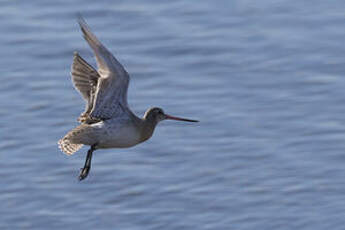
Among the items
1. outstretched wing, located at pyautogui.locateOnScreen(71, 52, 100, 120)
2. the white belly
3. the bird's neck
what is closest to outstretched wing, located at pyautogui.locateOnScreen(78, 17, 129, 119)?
the white belly

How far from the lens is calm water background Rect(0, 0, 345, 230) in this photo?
14.4 meters

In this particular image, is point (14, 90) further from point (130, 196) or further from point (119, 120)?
point (119, 120)

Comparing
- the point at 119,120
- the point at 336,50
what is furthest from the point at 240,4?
the point at 119,120

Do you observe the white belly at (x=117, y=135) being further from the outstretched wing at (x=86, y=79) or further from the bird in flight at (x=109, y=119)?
the outstretched wing at (x=86, y=79)

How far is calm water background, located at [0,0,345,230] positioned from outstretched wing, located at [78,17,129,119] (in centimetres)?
264

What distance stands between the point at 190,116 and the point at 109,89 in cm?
407

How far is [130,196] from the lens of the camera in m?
14.6

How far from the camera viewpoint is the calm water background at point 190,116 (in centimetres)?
1445

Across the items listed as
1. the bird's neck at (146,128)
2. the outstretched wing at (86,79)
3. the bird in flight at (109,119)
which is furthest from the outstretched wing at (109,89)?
the outstretched wing at (86,79)

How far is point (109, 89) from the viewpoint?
11.6 meters

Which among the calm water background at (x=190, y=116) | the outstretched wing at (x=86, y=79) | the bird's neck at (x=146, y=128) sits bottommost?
the calm water background at (x=190, y=116)

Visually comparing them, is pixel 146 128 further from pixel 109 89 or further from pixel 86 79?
pixel 86 79

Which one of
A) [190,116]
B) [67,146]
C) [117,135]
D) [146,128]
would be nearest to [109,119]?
[117,135]

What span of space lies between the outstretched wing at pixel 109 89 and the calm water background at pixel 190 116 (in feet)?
8.65
